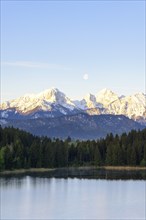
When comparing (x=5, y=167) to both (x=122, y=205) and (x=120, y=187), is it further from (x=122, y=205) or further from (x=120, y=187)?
(x=122, y=205)

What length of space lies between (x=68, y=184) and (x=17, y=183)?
13.2 m

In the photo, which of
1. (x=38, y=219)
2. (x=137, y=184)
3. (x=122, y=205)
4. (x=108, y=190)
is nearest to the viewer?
(x=38, y=219)

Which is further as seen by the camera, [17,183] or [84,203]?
[17,183]

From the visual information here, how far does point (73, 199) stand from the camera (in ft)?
378

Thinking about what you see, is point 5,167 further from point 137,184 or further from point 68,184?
point 137,184

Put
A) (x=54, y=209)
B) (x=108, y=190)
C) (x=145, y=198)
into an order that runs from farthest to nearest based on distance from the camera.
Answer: (x=108, y=190) < (x=145, y=198) < (x=54, y=209)

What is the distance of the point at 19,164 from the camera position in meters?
199

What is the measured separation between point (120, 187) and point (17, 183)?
25661 mm

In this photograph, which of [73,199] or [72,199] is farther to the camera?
[73,199]

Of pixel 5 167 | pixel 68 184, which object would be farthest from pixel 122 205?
pixel 5 167

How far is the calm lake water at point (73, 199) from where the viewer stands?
9269 cm

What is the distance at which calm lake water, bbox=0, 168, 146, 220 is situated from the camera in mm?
92688

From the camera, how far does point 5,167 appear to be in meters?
192

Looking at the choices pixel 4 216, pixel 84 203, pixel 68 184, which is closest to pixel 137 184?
pixel 68 184
